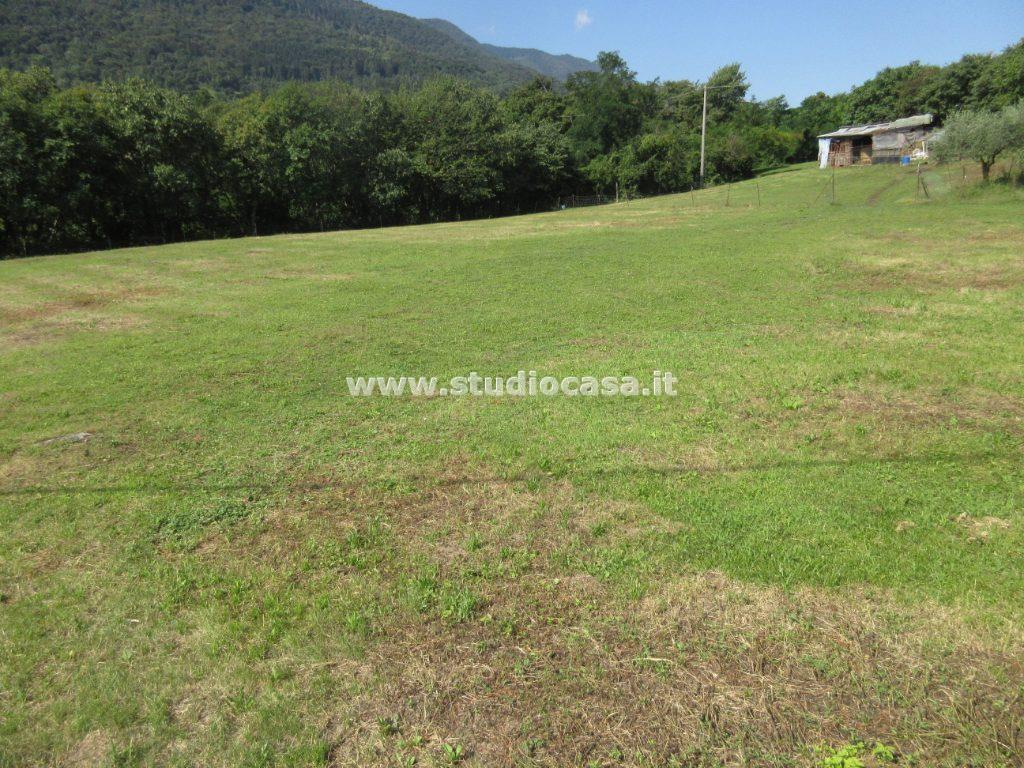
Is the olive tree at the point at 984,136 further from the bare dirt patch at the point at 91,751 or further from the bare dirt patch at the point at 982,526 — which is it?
the bare dirt patch at the point at 91,751

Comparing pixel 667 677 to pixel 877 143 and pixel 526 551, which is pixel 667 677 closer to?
pixel 526 551

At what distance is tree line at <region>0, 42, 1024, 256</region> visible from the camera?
27875mm

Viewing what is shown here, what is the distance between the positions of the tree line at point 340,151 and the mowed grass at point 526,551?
2482 centimetres

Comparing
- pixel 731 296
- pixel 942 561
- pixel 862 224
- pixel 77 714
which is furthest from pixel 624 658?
pixel 862 224

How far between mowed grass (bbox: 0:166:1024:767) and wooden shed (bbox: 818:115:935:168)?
4900 centimetres

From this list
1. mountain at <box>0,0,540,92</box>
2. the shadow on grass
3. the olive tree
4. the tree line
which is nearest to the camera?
the shadow on grass

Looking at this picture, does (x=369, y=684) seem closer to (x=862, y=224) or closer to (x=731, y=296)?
(x=731, y=296)

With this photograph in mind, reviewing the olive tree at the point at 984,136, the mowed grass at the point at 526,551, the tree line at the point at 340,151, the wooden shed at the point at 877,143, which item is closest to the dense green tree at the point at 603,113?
the tree line at the point at 340,151

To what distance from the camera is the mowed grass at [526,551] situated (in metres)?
2.76

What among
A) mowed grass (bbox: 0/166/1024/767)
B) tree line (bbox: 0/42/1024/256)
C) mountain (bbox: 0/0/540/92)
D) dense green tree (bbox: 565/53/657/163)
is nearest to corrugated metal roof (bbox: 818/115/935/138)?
tree line (bbox: 0/42/1024/256)

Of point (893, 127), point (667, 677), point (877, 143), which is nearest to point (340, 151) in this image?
point (667, 677)

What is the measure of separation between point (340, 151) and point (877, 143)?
45.2 metres

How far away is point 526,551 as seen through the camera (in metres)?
4.07

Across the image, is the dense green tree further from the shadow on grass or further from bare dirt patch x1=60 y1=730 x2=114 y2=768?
bare dirt patch x1=60 y1=730 x2=114 y2=768
